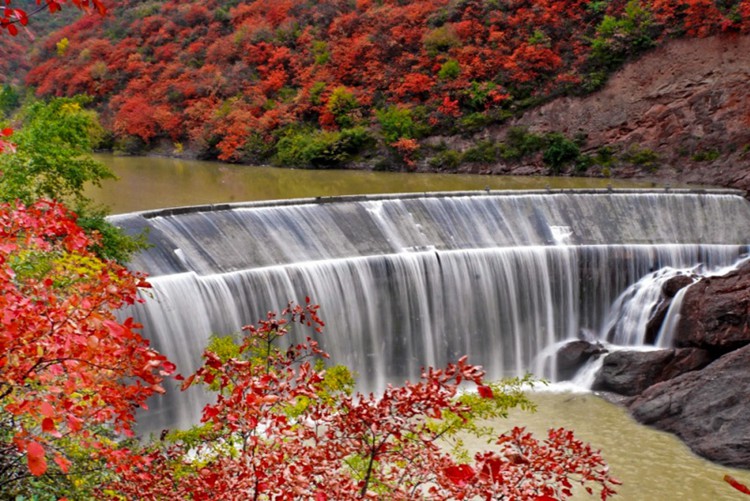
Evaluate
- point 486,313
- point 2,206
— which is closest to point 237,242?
point 486,313

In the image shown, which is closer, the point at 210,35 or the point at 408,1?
the point at 408,1

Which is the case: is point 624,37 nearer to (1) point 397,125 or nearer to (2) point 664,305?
(1) point 397,125

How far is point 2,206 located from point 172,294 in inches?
356

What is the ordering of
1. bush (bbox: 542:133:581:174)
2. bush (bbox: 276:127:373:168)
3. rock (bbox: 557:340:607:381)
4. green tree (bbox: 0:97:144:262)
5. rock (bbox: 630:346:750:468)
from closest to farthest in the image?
green tree (bbox: 0:97:144:262) → rock (bbox: 630:346:750:468) → rock (bbox: 557:340:607:381) → bush (bbox: 542:133:581:174) → bush (bbox: 276:127:373:168)

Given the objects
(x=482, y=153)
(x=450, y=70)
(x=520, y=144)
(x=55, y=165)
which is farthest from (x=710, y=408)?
(x=450, y=70)

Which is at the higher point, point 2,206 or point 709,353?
Answer: point 709,353

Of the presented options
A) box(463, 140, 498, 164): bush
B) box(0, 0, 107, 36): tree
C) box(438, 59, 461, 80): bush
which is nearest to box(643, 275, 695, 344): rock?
box(463, 140, 498, 164): bush

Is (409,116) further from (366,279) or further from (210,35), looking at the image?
(210,35)

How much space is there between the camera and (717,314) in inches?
723

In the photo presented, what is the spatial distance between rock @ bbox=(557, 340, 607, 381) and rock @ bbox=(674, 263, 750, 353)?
2089 millimetres

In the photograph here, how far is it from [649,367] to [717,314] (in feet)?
6.76

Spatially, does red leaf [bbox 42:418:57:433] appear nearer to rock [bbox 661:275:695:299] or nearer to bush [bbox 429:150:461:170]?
rock [bbox 661:275:695:299]

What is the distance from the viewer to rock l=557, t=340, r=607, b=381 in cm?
2020

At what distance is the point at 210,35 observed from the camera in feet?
163
